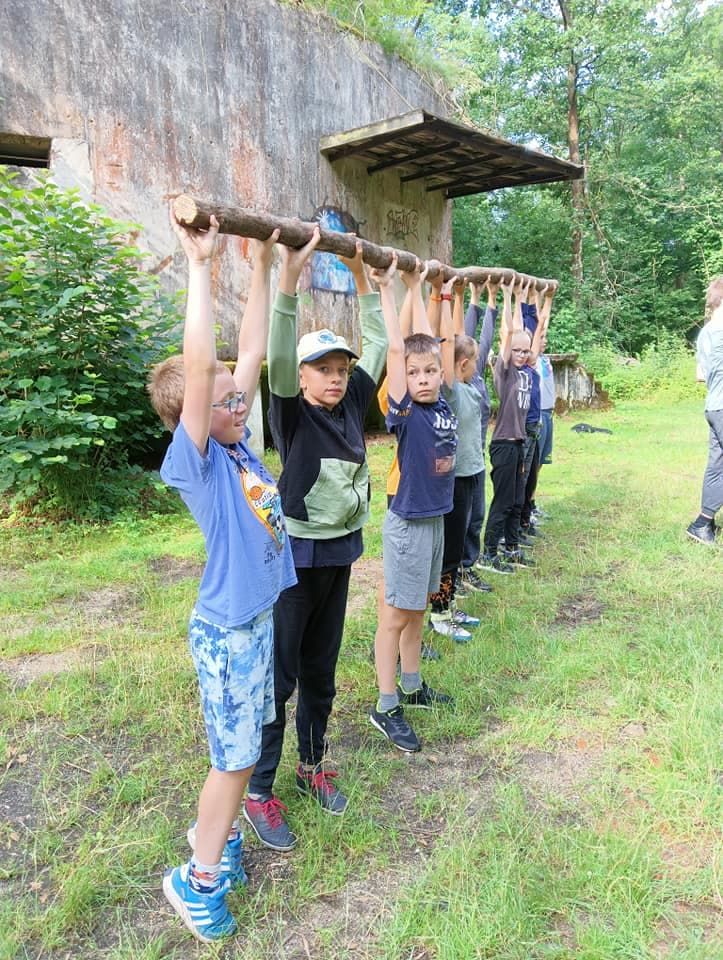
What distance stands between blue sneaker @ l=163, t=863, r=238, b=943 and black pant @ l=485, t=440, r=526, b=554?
3.81 metres

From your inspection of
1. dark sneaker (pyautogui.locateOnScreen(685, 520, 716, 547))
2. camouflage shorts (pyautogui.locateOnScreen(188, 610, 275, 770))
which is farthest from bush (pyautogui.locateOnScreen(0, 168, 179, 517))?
dark sneaker (pyautogui.locateOnScreen(685, 520, 716, 547))

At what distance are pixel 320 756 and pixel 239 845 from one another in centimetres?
53

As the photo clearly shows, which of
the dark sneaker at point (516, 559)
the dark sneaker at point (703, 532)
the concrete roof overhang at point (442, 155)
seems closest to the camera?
the dark sneaker at point (516, 559)

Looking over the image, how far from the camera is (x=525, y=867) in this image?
7.74ft

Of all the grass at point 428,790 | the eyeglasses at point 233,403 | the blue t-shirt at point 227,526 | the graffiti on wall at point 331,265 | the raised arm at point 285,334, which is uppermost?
the graffiti on wall at point 331,265

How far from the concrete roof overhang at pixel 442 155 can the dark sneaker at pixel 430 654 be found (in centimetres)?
710

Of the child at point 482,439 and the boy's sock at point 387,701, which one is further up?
the child at point 482,439

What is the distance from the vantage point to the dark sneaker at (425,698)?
3426mm

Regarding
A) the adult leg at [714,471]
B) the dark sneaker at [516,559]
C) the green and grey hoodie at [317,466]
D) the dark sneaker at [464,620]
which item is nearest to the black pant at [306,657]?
the green and grey hoodie at [317,466]

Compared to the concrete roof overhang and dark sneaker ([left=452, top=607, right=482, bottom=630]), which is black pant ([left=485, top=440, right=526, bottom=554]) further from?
the concrete roof overhang

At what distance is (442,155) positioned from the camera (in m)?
10.3

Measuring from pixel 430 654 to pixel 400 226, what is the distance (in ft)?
29.0

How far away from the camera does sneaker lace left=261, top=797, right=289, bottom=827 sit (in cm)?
254

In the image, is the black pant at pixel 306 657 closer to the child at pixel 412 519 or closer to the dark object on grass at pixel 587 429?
the child at pixel 412 519
